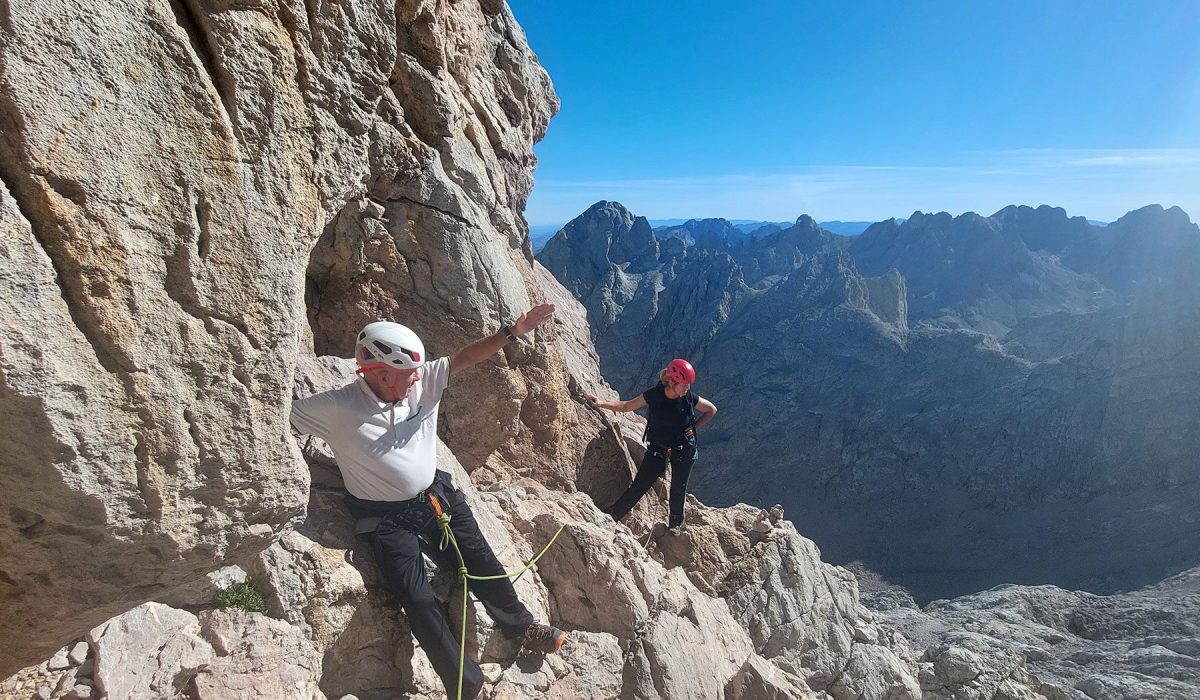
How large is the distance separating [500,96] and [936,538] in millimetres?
74713

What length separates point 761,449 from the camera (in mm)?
87625

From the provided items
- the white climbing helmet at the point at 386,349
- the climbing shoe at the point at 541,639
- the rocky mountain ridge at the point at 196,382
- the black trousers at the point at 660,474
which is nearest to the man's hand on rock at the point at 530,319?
the white climbing helmet at the point at 386,349

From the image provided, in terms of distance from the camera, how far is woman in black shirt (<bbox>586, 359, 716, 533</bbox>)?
9.85 m

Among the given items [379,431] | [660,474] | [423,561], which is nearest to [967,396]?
[660,474]

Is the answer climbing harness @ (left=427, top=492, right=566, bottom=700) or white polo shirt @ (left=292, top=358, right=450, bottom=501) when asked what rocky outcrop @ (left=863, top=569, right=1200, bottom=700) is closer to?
climbing harness @ (left=427, top=492, right=566, bottom=700)

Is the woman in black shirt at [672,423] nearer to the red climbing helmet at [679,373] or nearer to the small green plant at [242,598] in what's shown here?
the red climbing helmet at [679,373]

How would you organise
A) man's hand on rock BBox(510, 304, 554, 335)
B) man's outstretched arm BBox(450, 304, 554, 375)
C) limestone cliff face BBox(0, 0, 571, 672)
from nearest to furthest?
limestone cliff face BBox(0, 0, 571, 672) < man's outstretched arm BBox(450, 304, 554, 375) < man's hand on rock BBox(510, 304, 554, 335)

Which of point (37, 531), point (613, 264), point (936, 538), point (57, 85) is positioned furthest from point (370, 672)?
point (613, 264)

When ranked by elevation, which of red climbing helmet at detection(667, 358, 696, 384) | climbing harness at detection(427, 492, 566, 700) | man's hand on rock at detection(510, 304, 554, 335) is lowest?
climbing harness at detection(427, 492, 566, 700)

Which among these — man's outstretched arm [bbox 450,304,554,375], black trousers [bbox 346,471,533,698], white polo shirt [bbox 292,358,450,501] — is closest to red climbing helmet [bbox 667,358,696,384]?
man's outstretched arm [bbox 450,304,554,375]

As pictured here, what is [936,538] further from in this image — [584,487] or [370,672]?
[370,672]

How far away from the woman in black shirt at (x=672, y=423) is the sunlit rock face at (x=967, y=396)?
61.6 metres

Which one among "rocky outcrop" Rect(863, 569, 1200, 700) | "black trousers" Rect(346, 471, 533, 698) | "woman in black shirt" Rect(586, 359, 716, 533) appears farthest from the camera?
"rocky outcrop" Rect(863, 569, 1200, 700)

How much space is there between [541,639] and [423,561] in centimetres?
161
